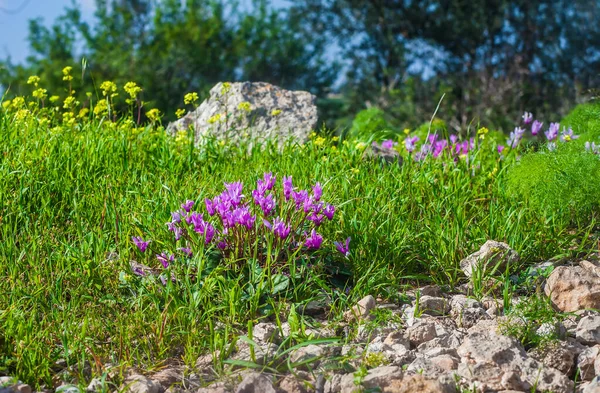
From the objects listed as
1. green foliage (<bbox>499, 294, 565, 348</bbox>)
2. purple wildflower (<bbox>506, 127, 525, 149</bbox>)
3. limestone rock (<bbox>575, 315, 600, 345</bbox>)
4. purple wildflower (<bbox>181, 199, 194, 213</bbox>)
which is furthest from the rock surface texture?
limestone rock (<bbox>575, 315, 600, 345</bbox>)

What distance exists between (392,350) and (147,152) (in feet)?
9.69

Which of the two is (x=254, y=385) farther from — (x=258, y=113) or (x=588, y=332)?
(x=258, y=113)

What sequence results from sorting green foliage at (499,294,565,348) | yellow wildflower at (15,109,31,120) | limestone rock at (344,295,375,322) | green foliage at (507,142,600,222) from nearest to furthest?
green foliage at (499,294,565,348) → limestone rock at (344,295,375,322) → green foliage at (507,142,600,222) → yellow wildflower at (15,109,31,120)

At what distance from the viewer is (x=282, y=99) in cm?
695

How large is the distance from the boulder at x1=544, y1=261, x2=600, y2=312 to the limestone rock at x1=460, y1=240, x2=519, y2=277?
265 mm

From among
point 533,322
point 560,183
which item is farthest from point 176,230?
point 560,183

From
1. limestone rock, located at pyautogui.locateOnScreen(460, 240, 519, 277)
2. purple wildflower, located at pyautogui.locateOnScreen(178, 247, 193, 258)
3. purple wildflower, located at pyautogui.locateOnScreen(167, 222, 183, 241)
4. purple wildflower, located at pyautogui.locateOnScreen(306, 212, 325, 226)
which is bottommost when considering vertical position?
limestone rock, located at pyautogui.locateOnScreen(460, 240, 519, 277)

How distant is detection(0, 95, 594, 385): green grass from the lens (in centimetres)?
334

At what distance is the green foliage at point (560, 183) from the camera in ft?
14.4

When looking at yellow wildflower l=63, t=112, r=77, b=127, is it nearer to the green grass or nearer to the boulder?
the green grass

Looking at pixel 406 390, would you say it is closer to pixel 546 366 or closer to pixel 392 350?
pixel 392 350

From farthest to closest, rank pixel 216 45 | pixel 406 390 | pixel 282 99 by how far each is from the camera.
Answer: pixel 216 45 < pixel 282 99 < pixel 406 390

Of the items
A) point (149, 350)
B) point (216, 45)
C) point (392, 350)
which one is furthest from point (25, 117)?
point (216, 45)

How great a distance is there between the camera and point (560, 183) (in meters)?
4.40
